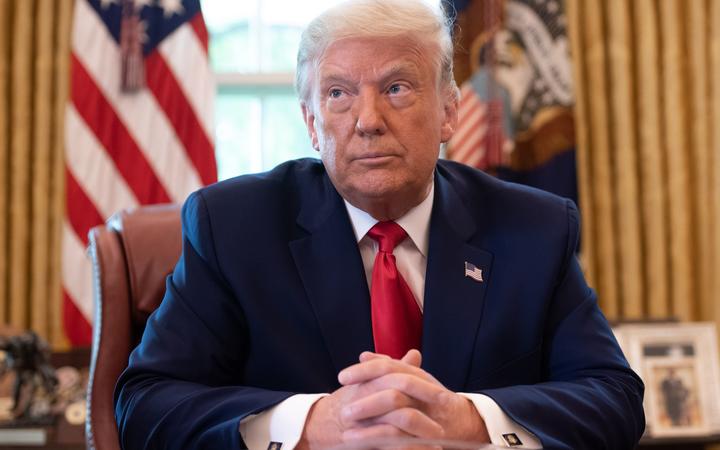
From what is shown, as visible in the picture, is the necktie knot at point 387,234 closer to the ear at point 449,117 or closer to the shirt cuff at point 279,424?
the ear at point 449,117

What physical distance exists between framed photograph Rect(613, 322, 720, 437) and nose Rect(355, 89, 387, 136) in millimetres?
1845

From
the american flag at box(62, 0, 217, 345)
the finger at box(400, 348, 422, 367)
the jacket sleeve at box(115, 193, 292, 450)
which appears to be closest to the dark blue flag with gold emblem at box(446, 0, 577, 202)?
the american flag at box(62, 0, 217, 345)

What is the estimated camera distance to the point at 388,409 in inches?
65.9

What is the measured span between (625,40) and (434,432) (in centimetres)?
288

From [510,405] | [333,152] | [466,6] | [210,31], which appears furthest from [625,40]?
[510,405]

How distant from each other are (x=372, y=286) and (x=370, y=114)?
37cm

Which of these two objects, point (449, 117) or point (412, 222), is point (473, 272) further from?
point (449, 117)

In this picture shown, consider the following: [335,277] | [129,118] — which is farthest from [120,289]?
[129,118]

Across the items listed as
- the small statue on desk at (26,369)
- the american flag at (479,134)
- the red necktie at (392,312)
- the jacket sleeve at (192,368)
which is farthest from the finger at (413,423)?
the american flag at (479,134)

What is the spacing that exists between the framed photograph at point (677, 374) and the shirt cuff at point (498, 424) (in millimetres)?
1737

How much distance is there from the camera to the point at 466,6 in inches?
161

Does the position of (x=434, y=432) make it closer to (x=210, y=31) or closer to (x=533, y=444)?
(x=533, y=444)

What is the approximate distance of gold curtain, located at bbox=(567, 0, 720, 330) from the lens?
4.07m

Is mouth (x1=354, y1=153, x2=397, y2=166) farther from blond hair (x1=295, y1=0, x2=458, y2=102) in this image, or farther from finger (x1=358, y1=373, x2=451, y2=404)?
finger (x1=358, y1=373, x2=451, y2=404)
